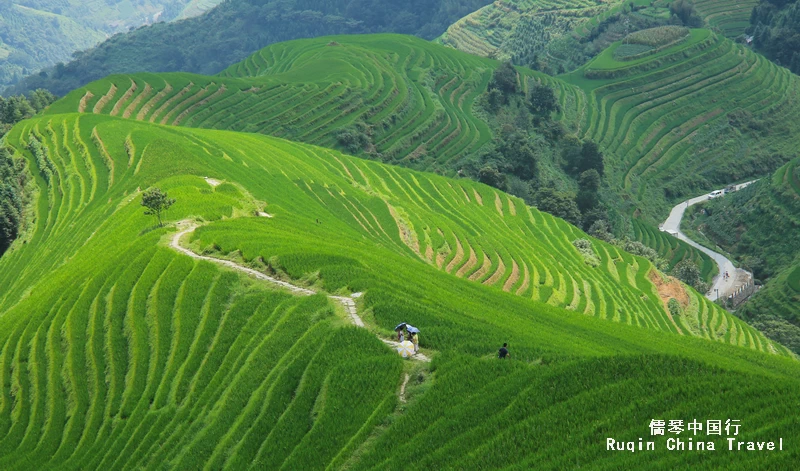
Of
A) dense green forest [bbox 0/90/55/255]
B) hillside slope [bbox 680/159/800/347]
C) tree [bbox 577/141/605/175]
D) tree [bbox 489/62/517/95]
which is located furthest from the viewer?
tree [bbox 489/62/517/95]

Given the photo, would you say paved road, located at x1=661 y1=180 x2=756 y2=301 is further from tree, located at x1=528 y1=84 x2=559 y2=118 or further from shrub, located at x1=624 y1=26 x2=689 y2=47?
shrub, located at x1=624 y1=26 x2=689 y2=47

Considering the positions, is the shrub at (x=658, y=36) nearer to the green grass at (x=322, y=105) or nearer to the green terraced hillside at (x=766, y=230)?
the green grass at (x=322, y=105)

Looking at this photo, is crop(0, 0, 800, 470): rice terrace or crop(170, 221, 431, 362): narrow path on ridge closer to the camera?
crop(0, 0, 800, 470): rice terrace

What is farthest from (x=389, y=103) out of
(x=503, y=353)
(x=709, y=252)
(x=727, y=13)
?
(x=727, y=13)

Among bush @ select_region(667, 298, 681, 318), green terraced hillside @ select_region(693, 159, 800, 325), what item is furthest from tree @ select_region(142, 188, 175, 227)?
green terraced hillside @ select_region(693, 159, 800, 325)

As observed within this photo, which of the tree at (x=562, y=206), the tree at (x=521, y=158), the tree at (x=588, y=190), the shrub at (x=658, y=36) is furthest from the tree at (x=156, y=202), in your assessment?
the shrub at (x=658, y=36)
